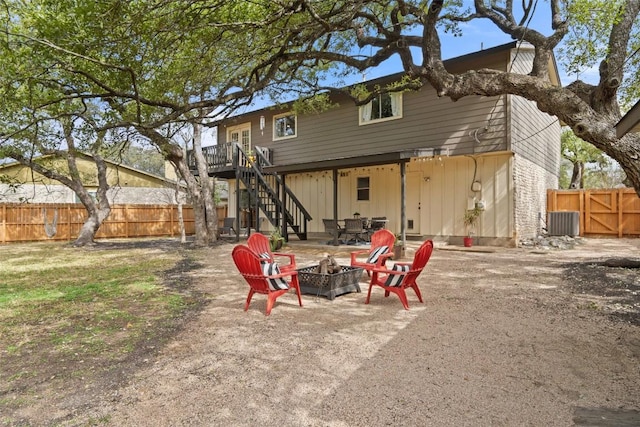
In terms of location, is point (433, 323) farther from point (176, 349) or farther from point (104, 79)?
point (104, 79)

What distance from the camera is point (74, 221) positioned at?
17.1 meters

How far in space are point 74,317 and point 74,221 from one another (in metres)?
14.5

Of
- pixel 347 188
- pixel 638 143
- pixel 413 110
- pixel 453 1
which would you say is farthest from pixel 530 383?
pixel 347 188

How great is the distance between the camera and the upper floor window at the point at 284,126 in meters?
16.3

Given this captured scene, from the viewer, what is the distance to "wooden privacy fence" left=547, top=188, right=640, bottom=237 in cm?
1488

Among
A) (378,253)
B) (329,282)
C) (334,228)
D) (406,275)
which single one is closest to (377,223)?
(334,228)

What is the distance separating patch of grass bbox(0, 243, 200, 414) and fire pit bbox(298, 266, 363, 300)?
5.40 feet

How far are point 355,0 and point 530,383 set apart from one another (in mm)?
5541

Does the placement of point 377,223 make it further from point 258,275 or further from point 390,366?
point 390,366

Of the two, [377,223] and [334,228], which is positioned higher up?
[377,223]

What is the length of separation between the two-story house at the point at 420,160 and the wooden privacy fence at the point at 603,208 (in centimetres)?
91

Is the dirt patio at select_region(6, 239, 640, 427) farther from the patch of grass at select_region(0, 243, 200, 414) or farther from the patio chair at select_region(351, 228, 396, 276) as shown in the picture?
the patio chair at select_region(351, 228, 396, 276)

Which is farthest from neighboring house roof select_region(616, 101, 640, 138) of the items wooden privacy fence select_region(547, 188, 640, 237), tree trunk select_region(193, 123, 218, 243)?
wooden privacy fence select_region(547, 188, 640, 237)

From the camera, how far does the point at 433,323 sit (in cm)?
447
